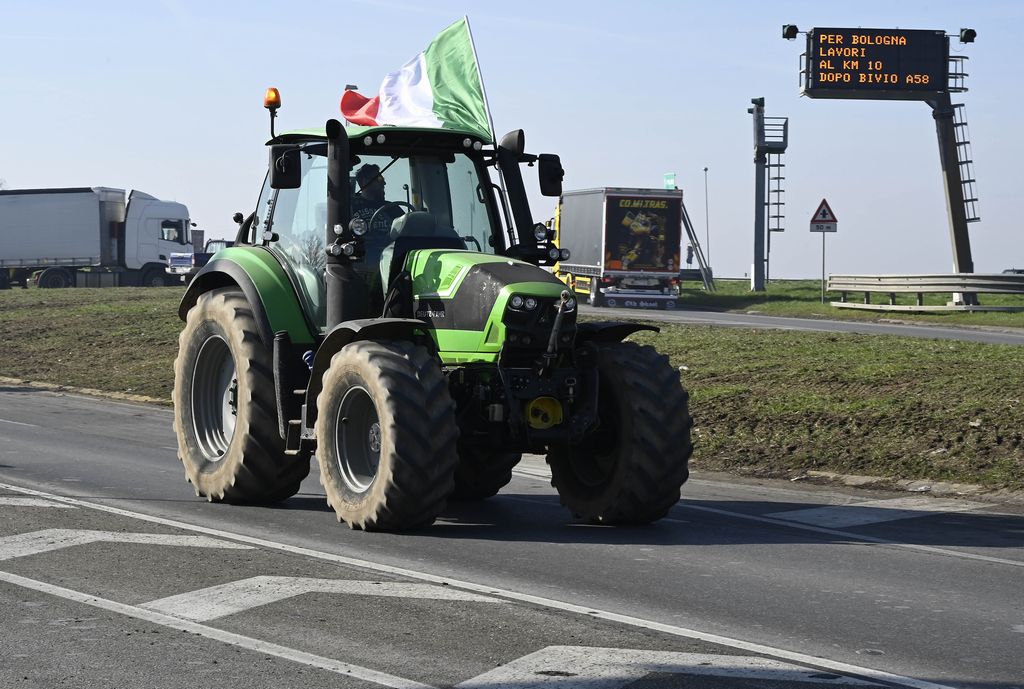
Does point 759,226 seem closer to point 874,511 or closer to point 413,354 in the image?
point 874,511

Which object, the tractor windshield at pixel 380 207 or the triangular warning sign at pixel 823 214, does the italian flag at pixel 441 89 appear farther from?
the triangular warning sign at pixel 823 214

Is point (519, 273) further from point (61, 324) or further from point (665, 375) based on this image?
point (61, 324)

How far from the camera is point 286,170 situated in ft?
34.7

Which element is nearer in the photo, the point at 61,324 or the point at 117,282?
the point at 61,324

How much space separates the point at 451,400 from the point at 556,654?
324 centimetres

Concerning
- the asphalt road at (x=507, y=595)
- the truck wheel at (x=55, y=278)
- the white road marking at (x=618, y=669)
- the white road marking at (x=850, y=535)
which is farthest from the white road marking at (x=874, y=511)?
the truck wheel at (x=55, y=278)

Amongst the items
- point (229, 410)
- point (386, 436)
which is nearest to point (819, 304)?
point (229, 410)

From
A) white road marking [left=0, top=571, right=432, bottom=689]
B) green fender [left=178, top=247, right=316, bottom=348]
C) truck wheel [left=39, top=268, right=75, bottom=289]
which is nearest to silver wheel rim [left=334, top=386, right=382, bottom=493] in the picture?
green fender [left=178, top=247, right=316, bottom=348]

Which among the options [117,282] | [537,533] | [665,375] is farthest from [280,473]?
[117,282]

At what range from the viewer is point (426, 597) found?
786 cm

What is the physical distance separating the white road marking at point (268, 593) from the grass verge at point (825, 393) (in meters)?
7.06

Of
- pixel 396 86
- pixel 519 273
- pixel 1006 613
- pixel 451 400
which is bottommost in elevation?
pixel 1006 613

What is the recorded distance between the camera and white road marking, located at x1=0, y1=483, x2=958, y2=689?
639 cm

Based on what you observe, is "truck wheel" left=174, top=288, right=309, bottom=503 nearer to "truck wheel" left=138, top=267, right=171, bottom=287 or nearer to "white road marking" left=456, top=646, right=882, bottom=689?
"white road marking" left=456, top=646, right=882, bottom=689
